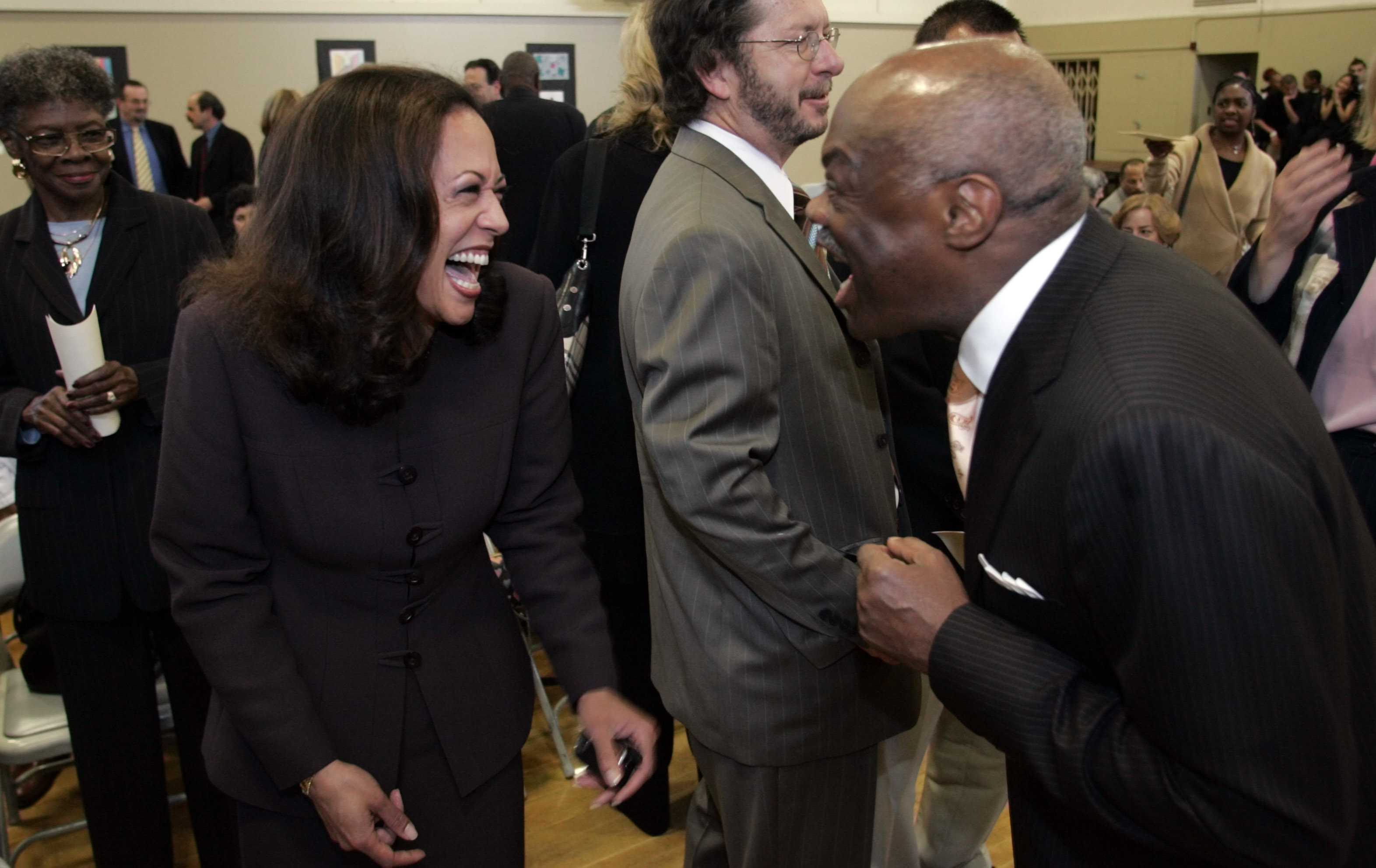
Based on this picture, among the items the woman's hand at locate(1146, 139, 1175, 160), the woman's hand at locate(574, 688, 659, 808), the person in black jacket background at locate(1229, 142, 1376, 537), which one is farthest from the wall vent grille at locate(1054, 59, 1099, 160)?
the woman's hand at locate(574, 688, 659, 808)

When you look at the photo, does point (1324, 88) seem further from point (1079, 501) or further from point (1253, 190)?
point (1079, 501)

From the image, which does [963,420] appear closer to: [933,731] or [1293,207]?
[1293,207]

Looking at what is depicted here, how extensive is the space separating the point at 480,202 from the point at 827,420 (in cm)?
69

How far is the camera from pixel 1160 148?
6.21m

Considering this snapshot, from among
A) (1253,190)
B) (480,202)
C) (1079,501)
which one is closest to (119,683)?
(480,202)

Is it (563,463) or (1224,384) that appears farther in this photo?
(563,463)

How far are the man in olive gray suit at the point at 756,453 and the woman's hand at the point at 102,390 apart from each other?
3.65ft

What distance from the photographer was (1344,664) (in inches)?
41.3

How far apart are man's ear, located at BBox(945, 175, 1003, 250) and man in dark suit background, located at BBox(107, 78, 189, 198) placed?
28.3 feet

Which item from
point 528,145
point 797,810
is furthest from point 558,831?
point 528,145

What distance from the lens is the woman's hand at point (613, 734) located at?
1.57m

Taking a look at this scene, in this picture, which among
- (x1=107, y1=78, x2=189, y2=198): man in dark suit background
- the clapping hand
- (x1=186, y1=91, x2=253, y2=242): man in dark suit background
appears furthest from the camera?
(x1=186, y1=91, x2=253, y2=242): man in dark suit background

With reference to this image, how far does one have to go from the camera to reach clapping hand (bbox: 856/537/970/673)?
130cm

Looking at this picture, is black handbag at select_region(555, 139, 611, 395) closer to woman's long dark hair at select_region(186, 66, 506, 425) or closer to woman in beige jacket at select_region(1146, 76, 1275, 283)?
woman's long dark hair at select_region(186, 66, 506, 425)
